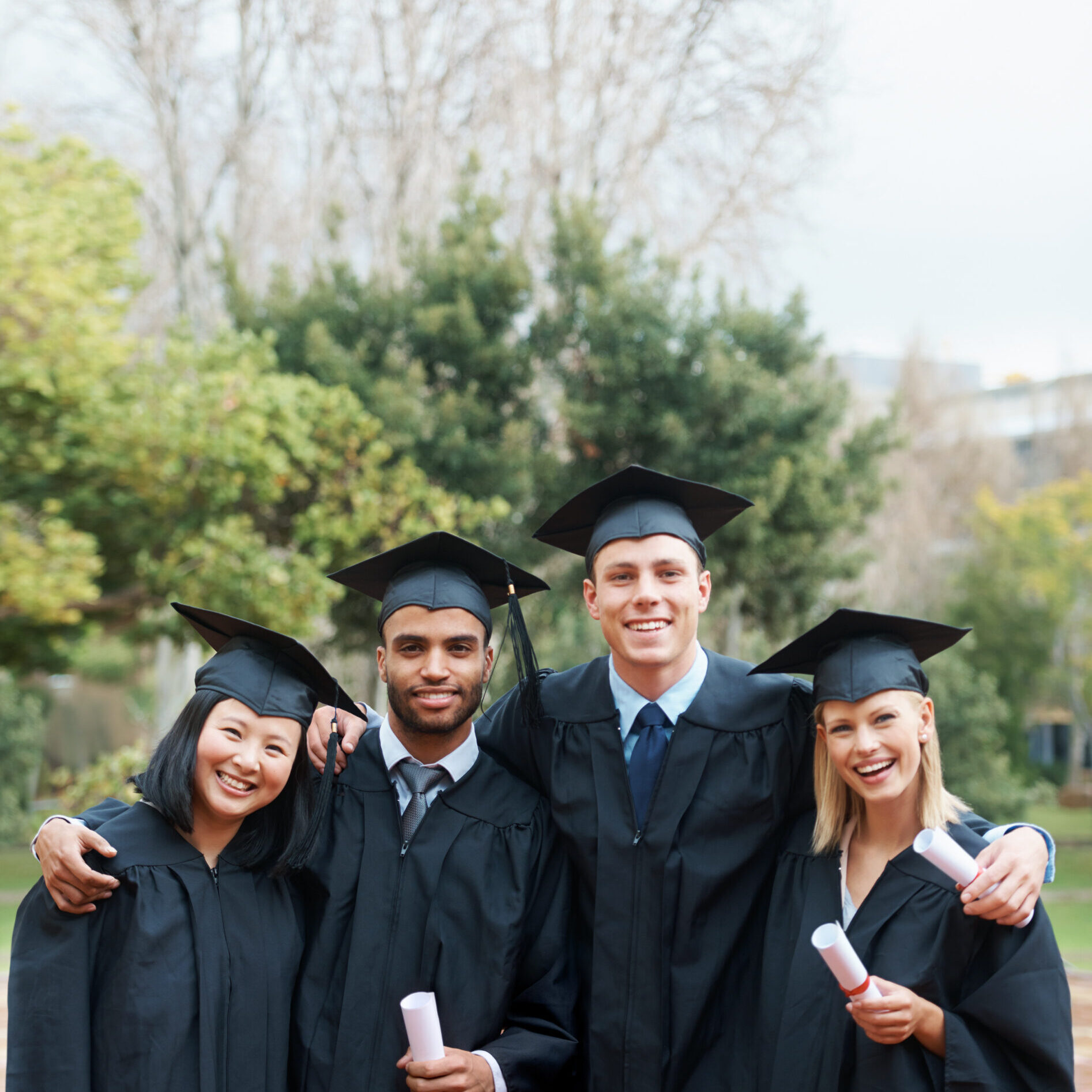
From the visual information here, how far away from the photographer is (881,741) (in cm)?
236

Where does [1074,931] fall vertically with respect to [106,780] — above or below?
below

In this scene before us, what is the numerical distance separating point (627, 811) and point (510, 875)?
30 cm

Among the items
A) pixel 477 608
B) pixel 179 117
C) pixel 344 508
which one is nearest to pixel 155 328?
pixel 179 117

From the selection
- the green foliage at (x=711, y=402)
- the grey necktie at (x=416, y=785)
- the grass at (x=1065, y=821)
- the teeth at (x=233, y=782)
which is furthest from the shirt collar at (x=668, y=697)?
the grass at (x=1065, y=821)

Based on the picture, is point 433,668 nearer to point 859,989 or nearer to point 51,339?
point 859,989

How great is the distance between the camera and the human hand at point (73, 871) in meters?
2.26

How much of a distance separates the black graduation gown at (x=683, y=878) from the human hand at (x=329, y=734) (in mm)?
485

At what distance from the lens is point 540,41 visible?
15750 millimetres

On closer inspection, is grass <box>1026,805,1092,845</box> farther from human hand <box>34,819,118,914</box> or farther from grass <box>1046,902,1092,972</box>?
human hand <box>34,819,118,914</box>

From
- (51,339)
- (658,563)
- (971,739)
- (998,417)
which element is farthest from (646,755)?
(998,417)

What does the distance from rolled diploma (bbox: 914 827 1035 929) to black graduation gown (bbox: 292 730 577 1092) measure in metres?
0.87

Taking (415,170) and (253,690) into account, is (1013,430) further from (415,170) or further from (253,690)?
(253,690)

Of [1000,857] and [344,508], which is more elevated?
[344,508]

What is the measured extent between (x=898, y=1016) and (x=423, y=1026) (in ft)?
2.90
